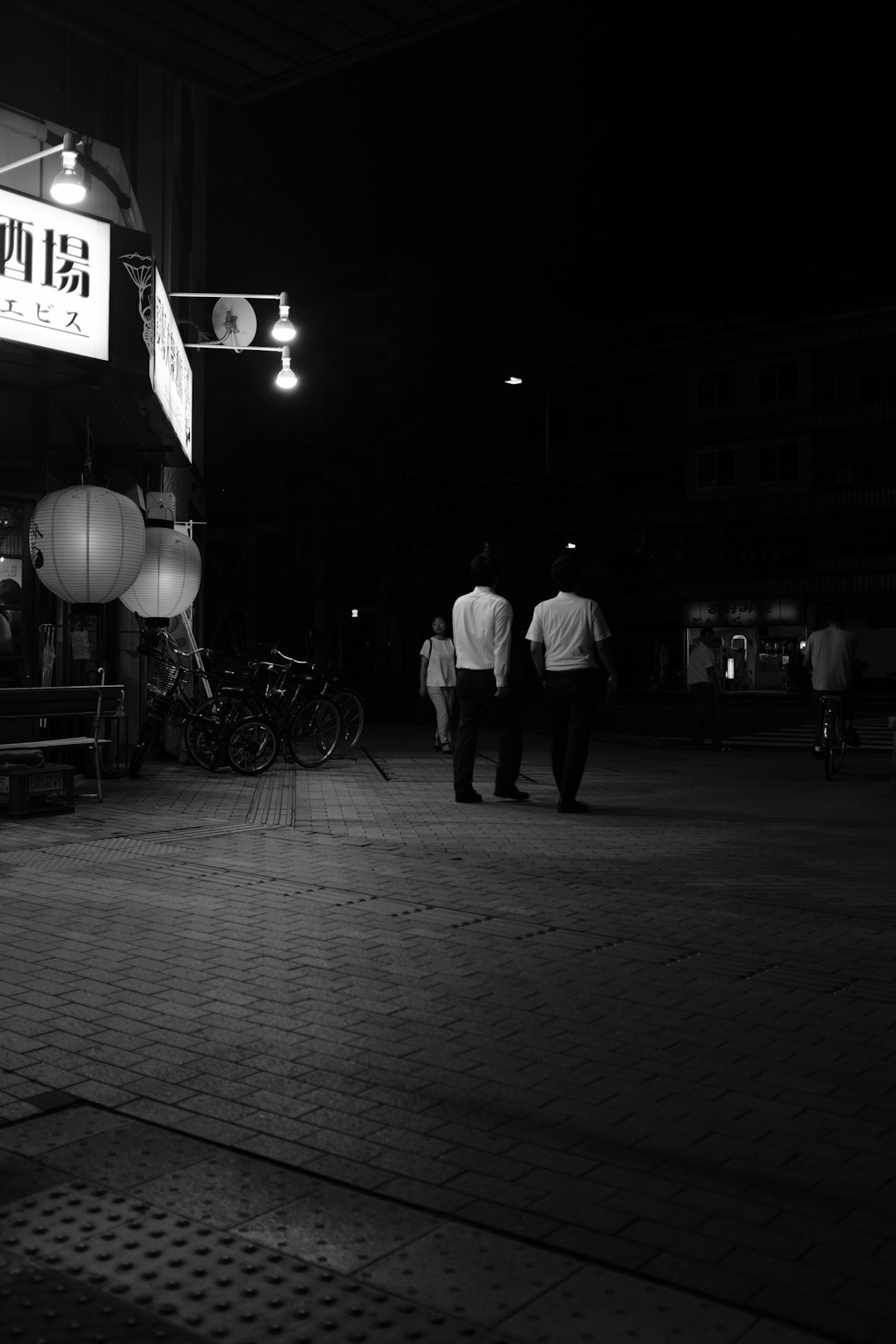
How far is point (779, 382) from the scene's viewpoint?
5278 cm

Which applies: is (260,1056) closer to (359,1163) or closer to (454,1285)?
(359,1163)

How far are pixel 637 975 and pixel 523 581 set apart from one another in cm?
5456

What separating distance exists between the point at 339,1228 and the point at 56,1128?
3.53ft

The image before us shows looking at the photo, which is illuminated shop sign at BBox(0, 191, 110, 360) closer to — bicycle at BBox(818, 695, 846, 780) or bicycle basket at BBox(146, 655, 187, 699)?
bicycle basket at BBox(146, 655, 187, 699)

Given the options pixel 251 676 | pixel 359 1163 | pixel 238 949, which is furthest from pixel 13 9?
pixel 359 1163

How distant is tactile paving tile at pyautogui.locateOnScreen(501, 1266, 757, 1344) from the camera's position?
2451mm

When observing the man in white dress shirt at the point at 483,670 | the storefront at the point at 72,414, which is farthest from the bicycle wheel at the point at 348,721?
the man in white dress shirt at the point at 483,670

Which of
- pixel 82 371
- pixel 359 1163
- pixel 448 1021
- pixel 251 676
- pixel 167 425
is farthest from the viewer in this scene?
pixel 251 676

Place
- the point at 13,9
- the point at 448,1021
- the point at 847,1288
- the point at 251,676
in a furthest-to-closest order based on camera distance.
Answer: the point at 251,676, the point at 13,9, the point at 448,1021, the point at 847,1288

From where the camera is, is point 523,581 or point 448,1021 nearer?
point 448,1021

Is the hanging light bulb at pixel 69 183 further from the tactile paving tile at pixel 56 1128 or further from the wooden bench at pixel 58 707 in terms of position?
the tactile paving tile at pixel 56 1128

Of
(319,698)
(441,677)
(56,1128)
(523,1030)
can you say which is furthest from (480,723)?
(56,1128)

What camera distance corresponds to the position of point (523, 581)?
5959cm

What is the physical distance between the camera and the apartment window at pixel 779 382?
172ft
